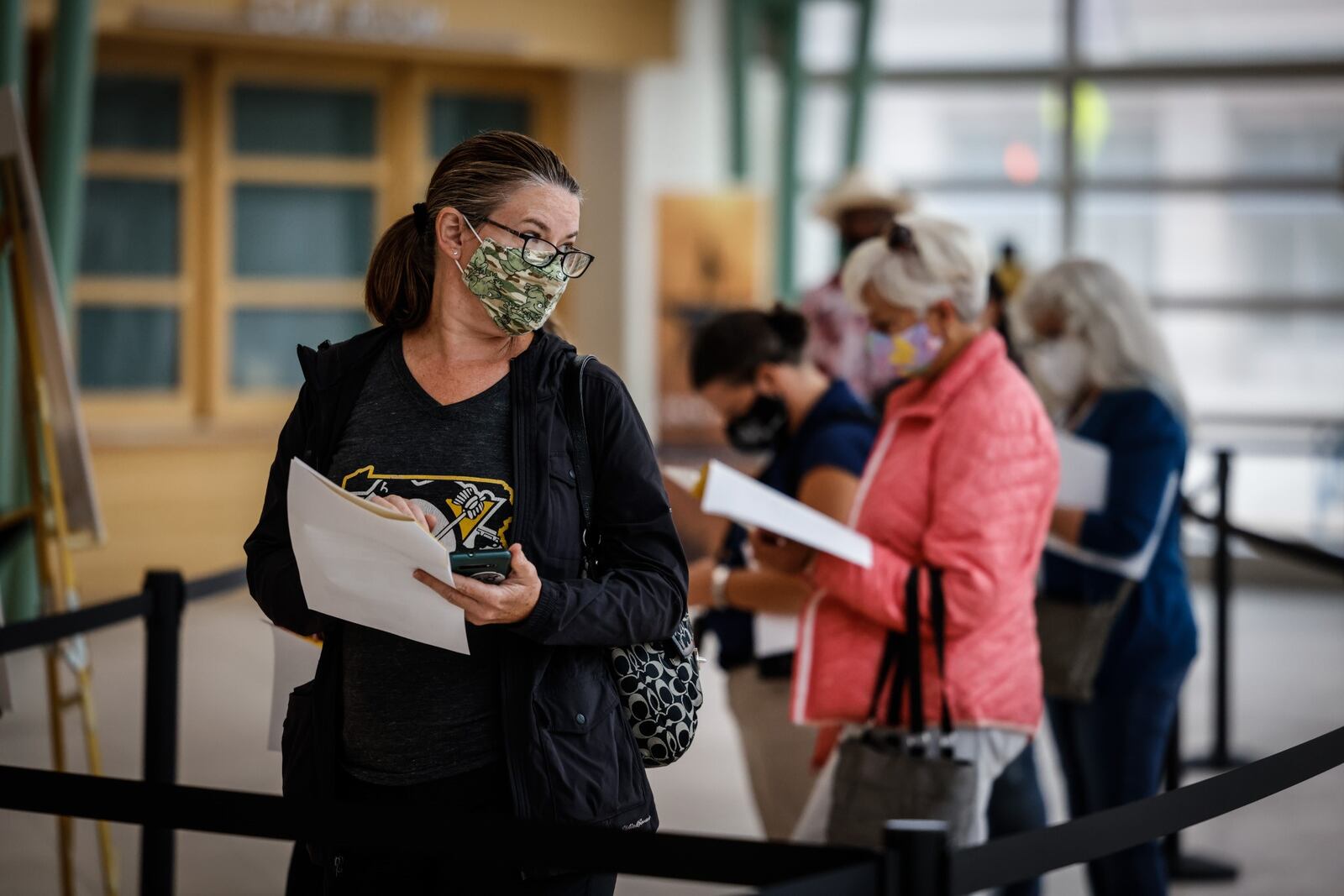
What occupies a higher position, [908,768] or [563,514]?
[563,514]

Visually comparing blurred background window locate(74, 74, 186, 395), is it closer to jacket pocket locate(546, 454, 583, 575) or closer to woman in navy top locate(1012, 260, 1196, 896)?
woman in navy top locate(1012, 260, 1196, 896)

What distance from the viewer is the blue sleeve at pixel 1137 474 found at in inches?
122

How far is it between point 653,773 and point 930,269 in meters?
3.49

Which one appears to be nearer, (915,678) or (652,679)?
(652,679)

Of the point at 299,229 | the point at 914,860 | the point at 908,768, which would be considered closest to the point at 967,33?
the point at 299,229

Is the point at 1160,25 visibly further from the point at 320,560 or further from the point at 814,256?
the point at 320,560

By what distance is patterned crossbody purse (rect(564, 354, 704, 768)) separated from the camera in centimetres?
168

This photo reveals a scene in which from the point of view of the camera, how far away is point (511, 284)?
1653 mm

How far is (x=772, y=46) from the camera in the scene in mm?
10172

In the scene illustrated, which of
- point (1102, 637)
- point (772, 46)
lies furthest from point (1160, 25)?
point (1102, 637)

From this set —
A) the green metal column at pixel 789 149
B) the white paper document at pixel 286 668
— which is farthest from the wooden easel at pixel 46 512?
the green metal column at pixel 789 149

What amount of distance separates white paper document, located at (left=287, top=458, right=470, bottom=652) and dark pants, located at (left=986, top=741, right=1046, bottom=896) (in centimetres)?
192

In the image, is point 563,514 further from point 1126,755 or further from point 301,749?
point 1126,755

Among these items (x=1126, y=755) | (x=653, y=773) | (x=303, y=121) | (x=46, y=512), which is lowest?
(x=653, y=773)
